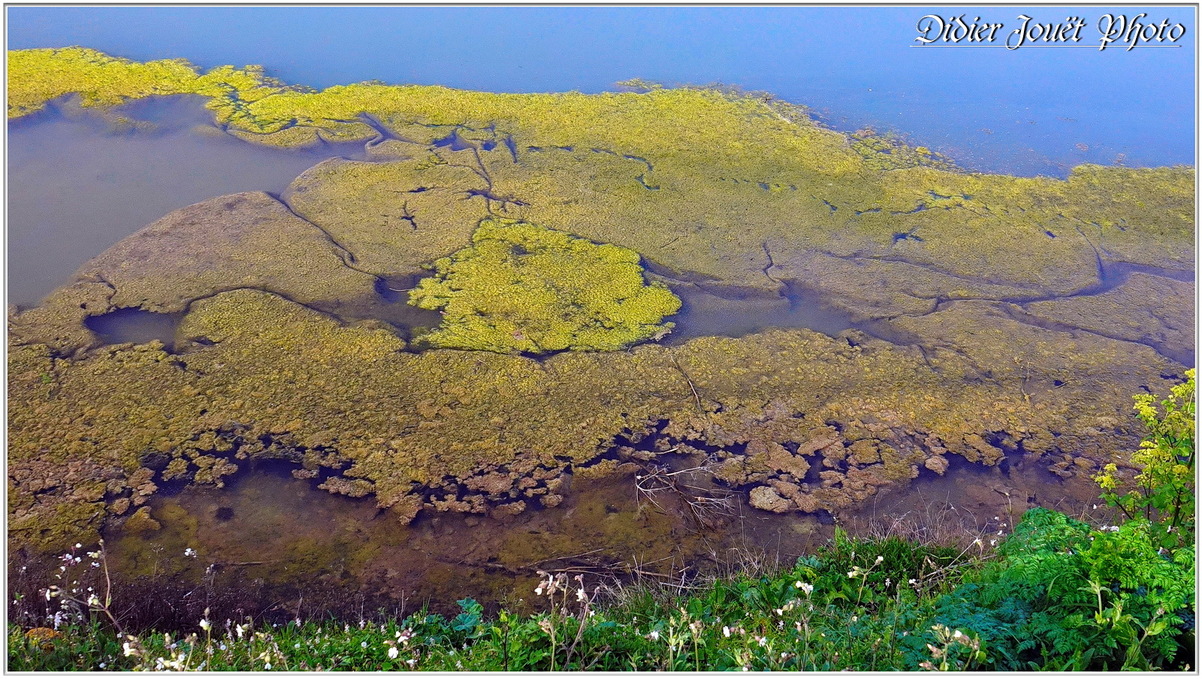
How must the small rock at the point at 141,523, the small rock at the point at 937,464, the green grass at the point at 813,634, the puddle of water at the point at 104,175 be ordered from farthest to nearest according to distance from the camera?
1. the puddle of water at the point at 104,175
2. the small rock at the point at 937,464
3. the small rock at the point at 141,523
4. the green grass at the point at 813,634

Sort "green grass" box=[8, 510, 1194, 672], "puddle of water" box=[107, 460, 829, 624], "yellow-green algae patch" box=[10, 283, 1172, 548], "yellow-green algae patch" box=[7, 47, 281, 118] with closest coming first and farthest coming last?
1. "green grass" box=[8, 510, 1194, 672]
2. "puddle of water" box=[107, 460, 829, 624]
3. "yellow-green algae patch" box=[10, 283, 1172, 548]
4. "yellow-green algae patch" box=[7, 47, 281, 118]

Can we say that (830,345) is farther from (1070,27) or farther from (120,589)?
(120,589)

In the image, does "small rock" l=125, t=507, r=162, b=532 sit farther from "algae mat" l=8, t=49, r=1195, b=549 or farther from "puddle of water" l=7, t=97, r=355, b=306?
"puddle of water" l=7, t=97, r=355, b=306

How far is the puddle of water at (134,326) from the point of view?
369 cm

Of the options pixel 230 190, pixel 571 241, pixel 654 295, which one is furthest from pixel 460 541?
pixel 230 190

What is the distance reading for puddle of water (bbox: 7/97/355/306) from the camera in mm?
4359

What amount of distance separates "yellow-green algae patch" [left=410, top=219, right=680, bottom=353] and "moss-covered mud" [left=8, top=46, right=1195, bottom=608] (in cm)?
13

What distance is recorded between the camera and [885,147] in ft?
21.5

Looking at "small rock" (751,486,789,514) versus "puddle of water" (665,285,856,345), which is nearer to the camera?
"small rock" (751,486,789,514)

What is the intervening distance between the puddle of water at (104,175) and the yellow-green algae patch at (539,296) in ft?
5.40

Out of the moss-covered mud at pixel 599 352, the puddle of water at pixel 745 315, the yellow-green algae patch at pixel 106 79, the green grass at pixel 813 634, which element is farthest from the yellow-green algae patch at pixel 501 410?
the yellow-green algae patch at pixel 106 79

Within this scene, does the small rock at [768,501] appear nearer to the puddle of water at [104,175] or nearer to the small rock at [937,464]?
the small rock at [937,464]

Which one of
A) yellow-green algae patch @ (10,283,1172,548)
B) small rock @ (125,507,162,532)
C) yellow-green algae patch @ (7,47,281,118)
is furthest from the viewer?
yellow-green algae patch @ (7,47,281,118)

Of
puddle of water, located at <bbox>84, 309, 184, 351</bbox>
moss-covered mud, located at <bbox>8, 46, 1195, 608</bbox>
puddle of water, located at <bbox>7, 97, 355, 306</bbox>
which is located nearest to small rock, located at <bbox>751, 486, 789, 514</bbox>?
moss-covered mud, located at <bbox>8, 46, 1195, 608</bbox>
